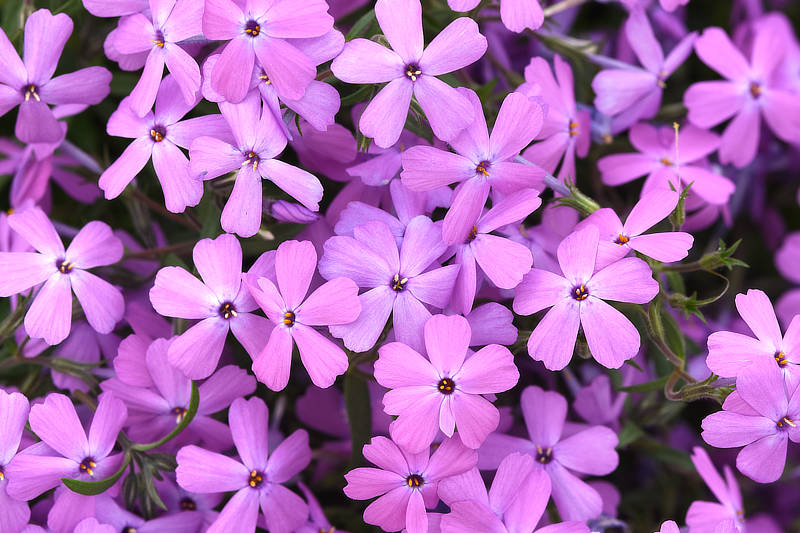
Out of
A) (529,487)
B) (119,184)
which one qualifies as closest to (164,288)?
(119,184)

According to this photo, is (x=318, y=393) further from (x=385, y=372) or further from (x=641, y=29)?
(x=641, y=29)

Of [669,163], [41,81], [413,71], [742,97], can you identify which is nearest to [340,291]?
[413,71]

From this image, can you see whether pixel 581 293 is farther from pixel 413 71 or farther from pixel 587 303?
pixel 413 71

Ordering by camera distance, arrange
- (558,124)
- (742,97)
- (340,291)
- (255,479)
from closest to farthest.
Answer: (340,291), (255,479), (558,124), (742,97)

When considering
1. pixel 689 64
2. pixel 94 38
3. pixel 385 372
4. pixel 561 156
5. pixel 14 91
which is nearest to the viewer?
pixel 385 372

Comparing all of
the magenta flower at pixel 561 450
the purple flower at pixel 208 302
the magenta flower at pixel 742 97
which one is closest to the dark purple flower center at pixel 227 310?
the purple flower at pixel 208 302

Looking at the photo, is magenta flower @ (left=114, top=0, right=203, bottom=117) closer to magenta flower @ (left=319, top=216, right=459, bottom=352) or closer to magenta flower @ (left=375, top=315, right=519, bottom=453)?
magenta flower @ (left=319, top=216, right=459, bottom=352)
